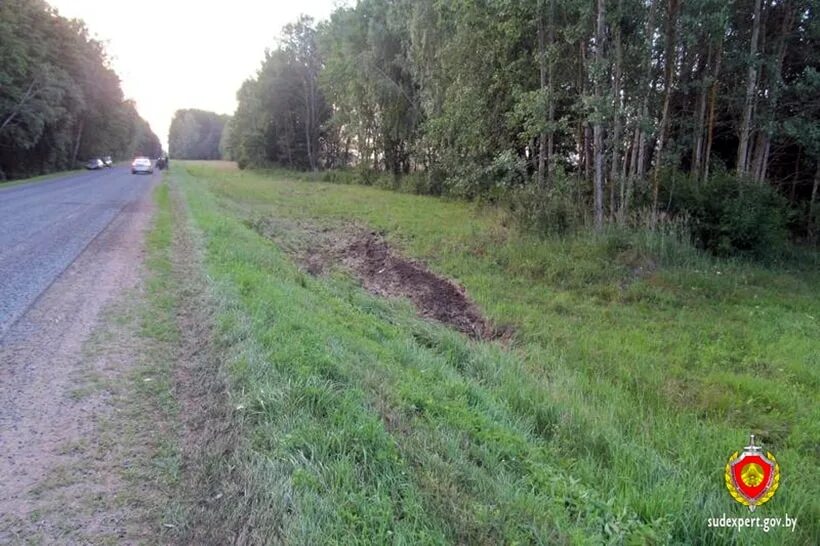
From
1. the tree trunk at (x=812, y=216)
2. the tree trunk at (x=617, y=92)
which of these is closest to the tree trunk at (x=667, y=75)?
the tree trunk at (x=617, y=92)

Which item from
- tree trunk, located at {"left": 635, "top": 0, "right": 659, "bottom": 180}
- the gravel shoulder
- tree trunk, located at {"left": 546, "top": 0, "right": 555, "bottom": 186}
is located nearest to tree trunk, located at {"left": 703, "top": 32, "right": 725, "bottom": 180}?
tree trunk, located at {"left": 635, "top": 0, "right": 659, "bottom": 180}

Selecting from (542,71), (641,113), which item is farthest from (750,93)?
(542,71)

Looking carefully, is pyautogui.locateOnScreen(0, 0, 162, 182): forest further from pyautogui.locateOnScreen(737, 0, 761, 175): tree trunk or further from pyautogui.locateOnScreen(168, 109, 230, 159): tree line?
pyautogui.locateOnScreen(168, 109, 230, 159): tree line

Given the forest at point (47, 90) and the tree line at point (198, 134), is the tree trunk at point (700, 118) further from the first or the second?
the tree line at point (198, 134)

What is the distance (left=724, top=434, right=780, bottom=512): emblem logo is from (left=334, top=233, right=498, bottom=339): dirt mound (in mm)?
4722

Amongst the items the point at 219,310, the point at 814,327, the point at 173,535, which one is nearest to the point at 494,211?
the point at 814,327

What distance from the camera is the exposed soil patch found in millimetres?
7889

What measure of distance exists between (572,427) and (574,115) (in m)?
12.8

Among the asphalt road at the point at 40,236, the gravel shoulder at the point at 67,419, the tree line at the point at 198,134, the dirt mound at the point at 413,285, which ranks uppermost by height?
the tree line at the point at 198,134

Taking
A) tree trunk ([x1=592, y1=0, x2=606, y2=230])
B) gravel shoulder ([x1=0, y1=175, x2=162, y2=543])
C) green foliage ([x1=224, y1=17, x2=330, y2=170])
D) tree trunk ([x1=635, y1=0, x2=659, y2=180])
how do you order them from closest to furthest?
gravel shoulder ([x1=0, y1=175, x2=162, y2=543]), tree trunk ([x1=592, y1=0, x2=606, y2=230]), tree trunk ([x1=635, y1=0, x2=659, y2=180]), green foliage ([x1=224, y1=17, x2=330, y2=170])

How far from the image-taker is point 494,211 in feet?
51.3

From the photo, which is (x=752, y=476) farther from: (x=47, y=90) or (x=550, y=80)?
(x=47, y=90)

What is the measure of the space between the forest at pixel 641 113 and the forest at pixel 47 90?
25384 millimetres

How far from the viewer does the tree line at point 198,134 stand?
120 m
